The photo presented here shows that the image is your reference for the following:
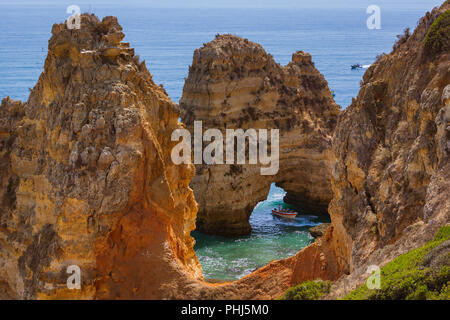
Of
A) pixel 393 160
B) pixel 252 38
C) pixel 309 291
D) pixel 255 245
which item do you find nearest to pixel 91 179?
pixel 309 291

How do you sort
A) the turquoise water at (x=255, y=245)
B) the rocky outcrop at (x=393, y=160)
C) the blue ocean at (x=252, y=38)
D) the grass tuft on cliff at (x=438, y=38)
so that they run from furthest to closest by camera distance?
the blue ocean at (x=252, y=38)
the turquoise water at (x=255, y=245)
the grass tuft on cliff at (x=438, y=38)
the rocky outcrop at (x=393, y=160)

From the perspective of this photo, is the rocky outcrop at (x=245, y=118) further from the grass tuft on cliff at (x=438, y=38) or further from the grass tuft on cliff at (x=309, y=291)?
the grass tuft on cliff at (x=309, y=291)

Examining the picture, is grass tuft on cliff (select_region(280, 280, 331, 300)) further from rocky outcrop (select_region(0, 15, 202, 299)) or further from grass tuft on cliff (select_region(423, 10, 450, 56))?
grass tuft on cliff (select_region(423, 10, 450, 56))

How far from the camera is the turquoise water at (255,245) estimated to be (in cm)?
4036

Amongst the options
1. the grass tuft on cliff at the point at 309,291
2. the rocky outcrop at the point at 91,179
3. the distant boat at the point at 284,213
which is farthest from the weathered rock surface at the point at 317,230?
the grass tuft on cliff at the point at 309,291

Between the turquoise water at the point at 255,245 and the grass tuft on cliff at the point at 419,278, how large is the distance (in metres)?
22.9

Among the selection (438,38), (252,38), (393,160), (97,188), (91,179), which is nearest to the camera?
(97,188)

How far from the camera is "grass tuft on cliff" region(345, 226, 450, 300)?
1440cm

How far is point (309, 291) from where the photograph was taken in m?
17.2

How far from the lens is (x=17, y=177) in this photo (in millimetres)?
22219

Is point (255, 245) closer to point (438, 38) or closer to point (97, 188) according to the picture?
point (438, 38)

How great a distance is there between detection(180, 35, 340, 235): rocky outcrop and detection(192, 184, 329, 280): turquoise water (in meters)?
1.35

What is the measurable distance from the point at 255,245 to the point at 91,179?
2626 centimetres
